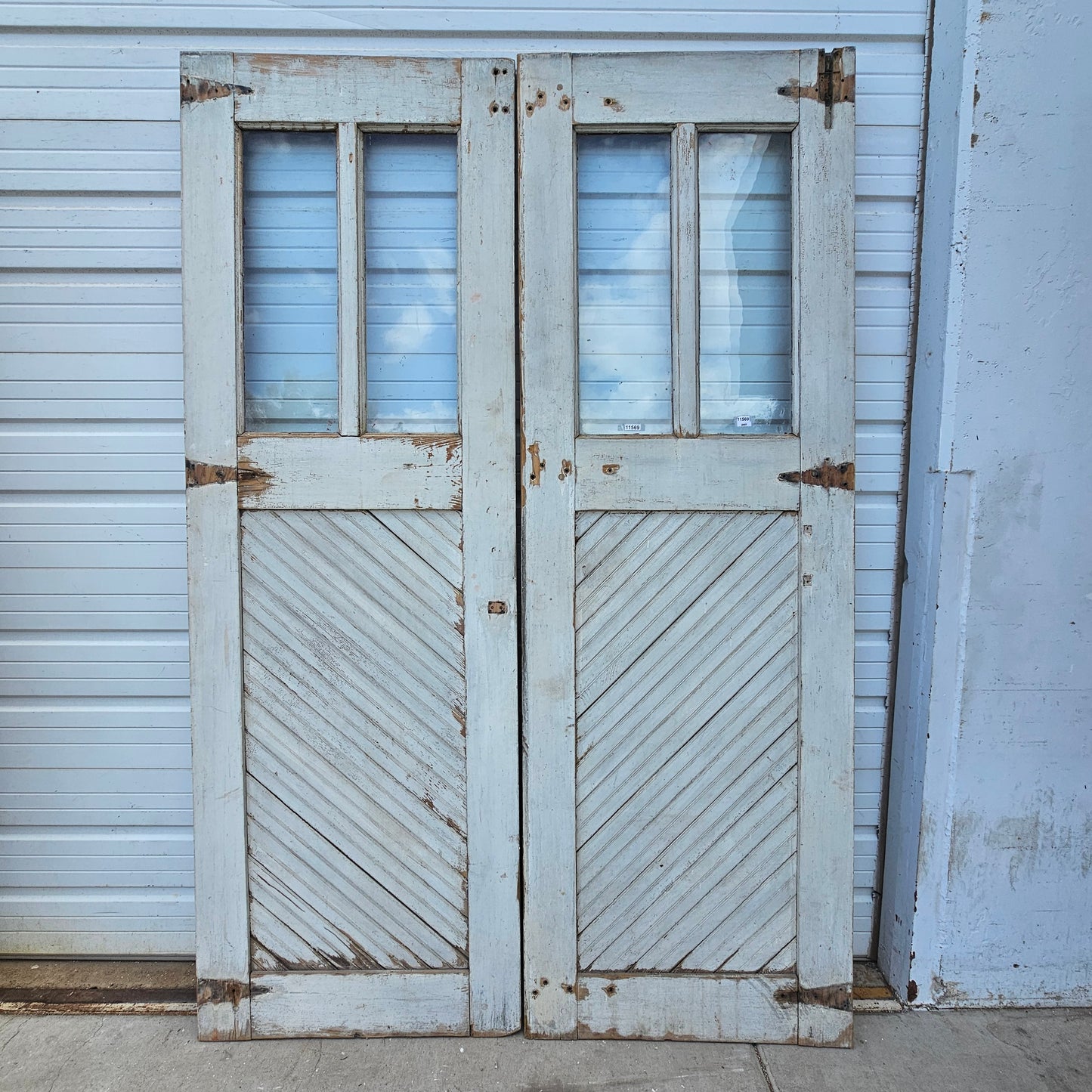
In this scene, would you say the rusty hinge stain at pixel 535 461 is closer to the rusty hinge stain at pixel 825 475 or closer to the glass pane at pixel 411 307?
the glass pane at pixel 411 307

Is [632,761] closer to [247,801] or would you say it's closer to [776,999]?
[776,999]

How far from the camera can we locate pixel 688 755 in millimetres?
2256

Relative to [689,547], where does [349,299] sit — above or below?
above

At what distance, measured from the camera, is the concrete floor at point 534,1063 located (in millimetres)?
2090

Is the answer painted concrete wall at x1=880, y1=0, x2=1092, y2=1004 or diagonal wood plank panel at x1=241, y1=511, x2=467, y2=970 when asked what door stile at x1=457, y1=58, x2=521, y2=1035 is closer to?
diagonal wood plank panel at x1=241, y1=511, x2=467, y2=970

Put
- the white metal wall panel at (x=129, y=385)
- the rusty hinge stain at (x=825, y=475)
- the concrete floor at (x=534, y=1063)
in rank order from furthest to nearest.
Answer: the white metal wall panel at (x=129, y=385), the rusty hinge stain at (x=825, y=475), the concrete floor at (x=534, y=1063)

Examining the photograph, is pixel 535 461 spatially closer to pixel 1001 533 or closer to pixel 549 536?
pixel 549 536

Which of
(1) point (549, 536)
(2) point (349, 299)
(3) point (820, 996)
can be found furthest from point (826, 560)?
(2) point (349, 299)

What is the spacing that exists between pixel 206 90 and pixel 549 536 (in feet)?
4.95

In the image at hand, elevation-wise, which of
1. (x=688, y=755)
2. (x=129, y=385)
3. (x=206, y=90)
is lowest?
(x=688, y=755)

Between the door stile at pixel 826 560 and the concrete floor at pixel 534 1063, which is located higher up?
the door stile at pixel 826 560

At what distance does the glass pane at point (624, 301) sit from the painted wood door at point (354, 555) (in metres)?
0.23

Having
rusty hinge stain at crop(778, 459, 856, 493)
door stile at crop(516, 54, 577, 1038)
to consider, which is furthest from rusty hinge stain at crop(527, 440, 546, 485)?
rusty hinge stain at crop(778, 459, 856, 493)

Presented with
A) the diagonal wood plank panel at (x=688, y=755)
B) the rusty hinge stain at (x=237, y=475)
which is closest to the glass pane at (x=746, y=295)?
the diagonal wood plank panel at (x=688, y=755)
